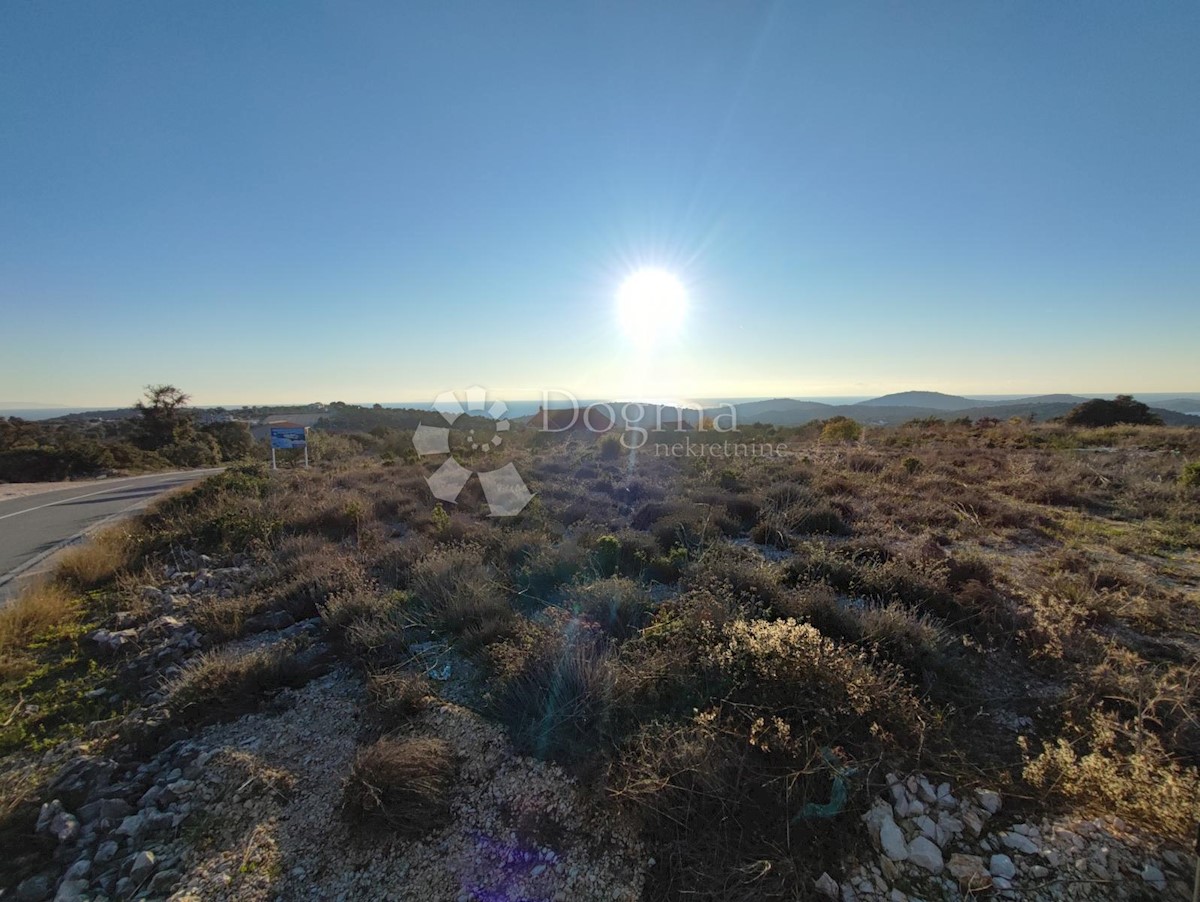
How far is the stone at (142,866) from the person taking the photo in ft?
7.62

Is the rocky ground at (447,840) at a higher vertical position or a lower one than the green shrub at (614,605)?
lower

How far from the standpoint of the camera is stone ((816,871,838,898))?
213 centimetres

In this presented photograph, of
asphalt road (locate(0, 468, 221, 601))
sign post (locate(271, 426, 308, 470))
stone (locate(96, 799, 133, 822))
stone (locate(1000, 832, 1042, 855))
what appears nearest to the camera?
stone (locate(1000, 832, 1042, 855))

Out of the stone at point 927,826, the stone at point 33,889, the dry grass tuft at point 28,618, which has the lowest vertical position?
the stone at point 33,889

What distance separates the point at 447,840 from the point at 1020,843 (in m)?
2.89

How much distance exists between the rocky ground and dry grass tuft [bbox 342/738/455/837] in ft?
0.23

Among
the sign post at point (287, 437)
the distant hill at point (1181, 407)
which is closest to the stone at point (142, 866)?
the sign post at point (287, 437)

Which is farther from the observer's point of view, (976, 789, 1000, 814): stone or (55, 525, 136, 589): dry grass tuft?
(55, 525, 136, 589): dry grass tuft

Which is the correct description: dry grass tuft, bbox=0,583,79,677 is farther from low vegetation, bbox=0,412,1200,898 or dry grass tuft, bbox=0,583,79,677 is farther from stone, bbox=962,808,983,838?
stone, bbox=962,808,983,838

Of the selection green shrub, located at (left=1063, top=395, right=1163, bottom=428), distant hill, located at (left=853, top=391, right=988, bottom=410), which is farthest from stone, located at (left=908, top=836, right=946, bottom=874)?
distant hill, located at (left=853, top=391, right=988, bottom=410)

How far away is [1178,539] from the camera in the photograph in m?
6.38

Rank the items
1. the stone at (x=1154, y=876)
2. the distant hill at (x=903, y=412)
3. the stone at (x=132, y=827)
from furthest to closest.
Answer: the distant hill at (x=903, y=412) → the stone at (x=132, y=827) → the stone at (x=1154, y=876)

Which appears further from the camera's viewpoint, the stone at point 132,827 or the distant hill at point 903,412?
the distant hill at point 903,412

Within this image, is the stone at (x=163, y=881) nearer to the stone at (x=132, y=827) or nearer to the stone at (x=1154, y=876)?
the stone at (x=132, y=827)
